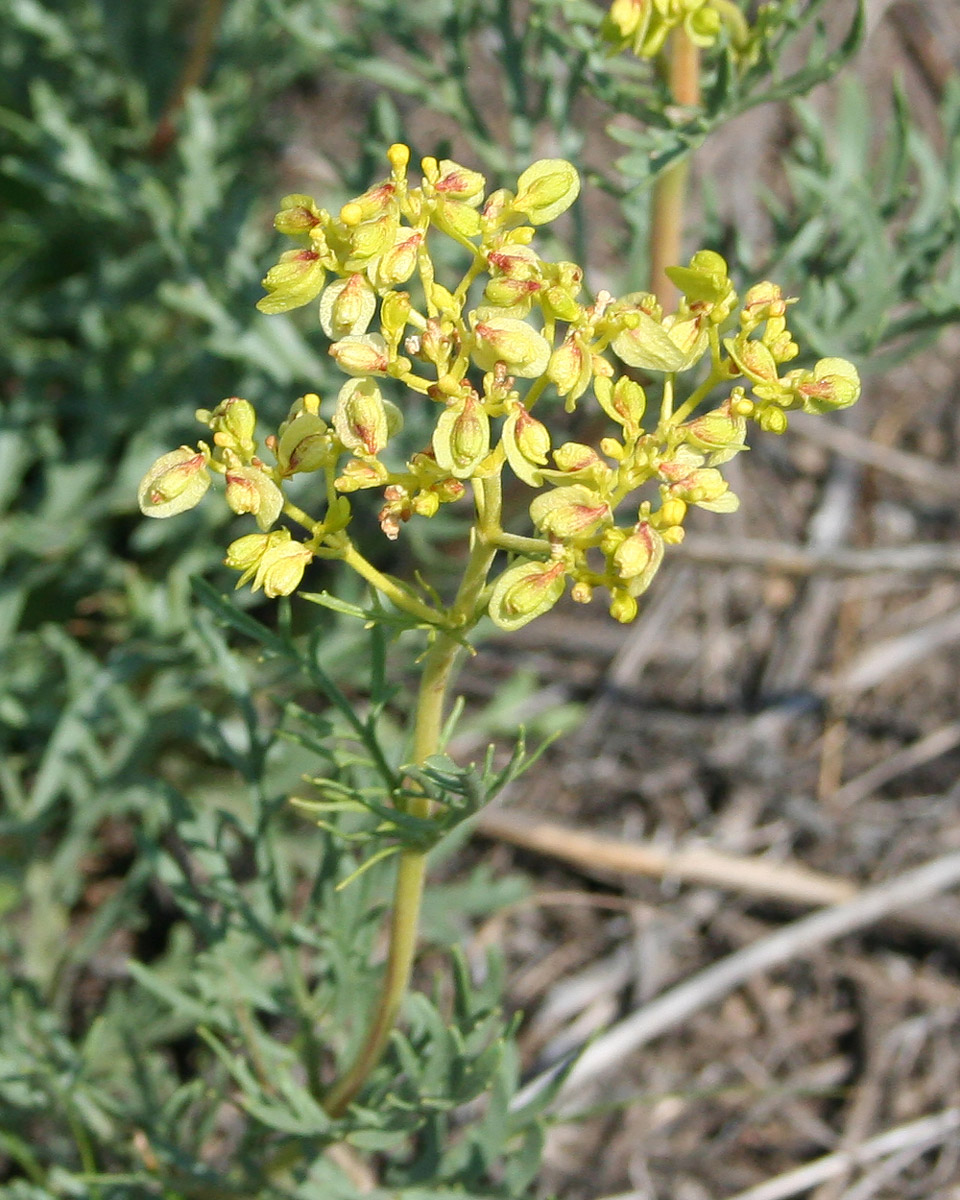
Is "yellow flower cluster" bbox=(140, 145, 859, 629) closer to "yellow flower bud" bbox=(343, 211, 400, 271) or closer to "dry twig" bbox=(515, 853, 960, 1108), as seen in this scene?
"yellow flower bud" bbox=(343, 211, 400, 271)

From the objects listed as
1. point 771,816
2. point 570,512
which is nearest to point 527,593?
point 570,512

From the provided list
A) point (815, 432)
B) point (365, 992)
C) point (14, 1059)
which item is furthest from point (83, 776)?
point (815, 432)

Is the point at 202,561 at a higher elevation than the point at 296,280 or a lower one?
lower

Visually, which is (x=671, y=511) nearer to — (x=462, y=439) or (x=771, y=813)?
(x=462, y=439)

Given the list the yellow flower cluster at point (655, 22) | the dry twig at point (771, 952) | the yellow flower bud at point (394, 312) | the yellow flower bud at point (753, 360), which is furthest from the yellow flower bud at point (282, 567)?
the dry twig at point (771, 952)

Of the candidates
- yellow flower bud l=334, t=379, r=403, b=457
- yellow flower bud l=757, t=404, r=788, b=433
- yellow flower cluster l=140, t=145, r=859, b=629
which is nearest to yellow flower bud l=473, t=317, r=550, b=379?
yellow flower cluster l=140, t=145, r=859, b=629
